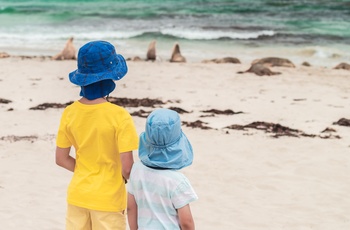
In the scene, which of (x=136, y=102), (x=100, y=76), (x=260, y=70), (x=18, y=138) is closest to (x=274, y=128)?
(x=136, y=102)

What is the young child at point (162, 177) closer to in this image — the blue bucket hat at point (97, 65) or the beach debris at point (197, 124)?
the blue bucket hat at point (97, 65)

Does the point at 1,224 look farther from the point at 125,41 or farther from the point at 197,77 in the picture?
the point at 125,41

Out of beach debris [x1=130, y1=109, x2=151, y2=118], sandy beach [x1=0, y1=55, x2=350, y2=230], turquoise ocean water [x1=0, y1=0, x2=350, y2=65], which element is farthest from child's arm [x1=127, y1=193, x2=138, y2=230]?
turquoise ocean water [x1=0, y1=0, x2=350, y2=65]

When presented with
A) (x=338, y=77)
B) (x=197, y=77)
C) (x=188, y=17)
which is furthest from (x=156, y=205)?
(x=188, y=17)

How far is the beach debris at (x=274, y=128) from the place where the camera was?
30.4 ft

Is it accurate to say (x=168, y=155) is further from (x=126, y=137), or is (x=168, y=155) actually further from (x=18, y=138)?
(x=18, y=138)

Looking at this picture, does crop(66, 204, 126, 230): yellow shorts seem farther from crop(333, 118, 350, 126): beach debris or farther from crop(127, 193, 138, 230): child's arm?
crop(333, 118, 350, 126): beach debris

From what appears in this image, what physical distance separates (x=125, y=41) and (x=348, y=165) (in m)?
19.1

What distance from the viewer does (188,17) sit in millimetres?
34594

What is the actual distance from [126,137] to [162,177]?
0.30m

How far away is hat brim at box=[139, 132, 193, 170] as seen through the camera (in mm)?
3021

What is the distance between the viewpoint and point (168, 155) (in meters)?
3.03

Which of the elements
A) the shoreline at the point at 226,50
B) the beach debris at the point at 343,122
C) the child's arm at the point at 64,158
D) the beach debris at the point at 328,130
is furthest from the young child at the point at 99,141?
the shoreline at the point at 226,50

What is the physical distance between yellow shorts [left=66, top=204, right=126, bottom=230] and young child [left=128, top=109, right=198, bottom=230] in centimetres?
22
